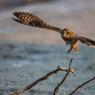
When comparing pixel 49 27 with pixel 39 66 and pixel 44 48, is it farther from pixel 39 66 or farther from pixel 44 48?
pixel 44 48

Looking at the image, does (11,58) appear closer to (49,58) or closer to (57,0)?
(49,58)

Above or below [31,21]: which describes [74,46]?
below

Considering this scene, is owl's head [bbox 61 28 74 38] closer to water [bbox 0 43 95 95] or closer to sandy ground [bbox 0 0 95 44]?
water [bbox 0 43 95 95]

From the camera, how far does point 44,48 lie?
9055mm

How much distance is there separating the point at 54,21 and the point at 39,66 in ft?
12.2

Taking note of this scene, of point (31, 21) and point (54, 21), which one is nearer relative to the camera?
point (31, 21)

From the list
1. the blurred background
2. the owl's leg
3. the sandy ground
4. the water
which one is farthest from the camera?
the sandy ground

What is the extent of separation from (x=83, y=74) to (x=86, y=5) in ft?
21.4

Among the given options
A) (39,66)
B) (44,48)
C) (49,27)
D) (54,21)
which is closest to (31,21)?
(49,27)

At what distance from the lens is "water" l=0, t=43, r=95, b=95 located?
6113mm

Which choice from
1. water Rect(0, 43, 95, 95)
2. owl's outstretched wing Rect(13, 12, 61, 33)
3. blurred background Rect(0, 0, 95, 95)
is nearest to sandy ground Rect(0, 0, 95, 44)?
blurred background Rect(0, 0, 95, 95)

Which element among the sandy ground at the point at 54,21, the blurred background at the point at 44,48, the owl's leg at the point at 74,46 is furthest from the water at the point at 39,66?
the owl's leg at the point at 74,46

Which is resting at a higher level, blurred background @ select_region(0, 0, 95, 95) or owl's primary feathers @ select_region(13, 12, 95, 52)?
owl's primary feathers @ select_region(13, 12, 95, 52)

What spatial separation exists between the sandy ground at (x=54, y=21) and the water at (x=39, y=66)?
0.59m
